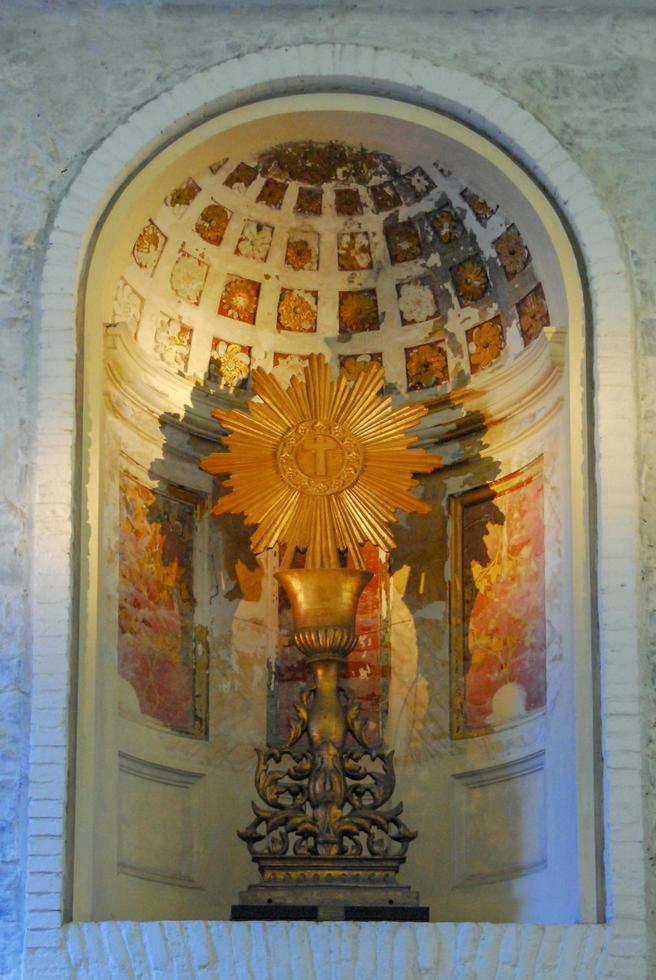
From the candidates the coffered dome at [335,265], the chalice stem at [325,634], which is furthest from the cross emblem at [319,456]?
the coffered dome at [335,265]

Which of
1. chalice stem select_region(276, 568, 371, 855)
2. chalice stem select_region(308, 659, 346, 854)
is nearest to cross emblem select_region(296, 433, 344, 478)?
chalice stem select_region(276, 568, 371, 855)

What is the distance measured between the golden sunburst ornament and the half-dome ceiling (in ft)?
1.57

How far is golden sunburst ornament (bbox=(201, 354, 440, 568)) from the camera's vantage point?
1019cm

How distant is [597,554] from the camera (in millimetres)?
9414

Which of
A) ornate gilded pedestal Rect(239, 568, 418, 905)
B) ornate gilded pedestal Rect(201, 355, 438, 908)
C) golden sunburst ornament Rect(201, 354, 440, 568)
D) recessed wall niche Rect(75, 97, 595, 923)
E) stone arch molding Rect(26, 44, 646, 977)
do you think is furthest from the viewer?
golden sunburst ornament Rect(201, 354, 440, 568)

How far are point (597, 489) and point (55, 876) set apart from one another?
252 cm

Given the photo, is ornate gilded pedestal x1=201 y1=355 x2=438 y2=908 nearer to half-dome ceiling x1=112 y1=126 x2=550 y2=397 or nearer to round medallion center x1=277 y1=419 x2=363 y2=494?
round medallion center x1=277 y1=419 x2=363 y2=494

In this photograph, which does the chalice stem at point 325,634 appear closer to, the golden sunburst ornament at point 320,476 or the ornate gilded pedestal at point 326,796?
the ornate gilded pedestal at point 326,796

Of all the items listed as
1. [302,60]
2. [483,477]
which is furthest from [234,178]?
[483,477]

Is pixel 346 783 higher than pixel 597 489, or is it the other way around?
pixel 597 489

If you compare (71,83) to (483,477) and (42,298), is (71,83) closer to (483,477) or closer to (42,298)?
(42,298)

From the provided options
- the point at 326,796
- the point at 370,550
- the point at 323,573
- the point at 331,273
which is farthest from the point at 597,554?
the point at 331,273

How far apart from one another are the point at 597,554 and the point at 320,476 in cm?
137

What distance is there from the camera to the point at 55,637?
9.22m
